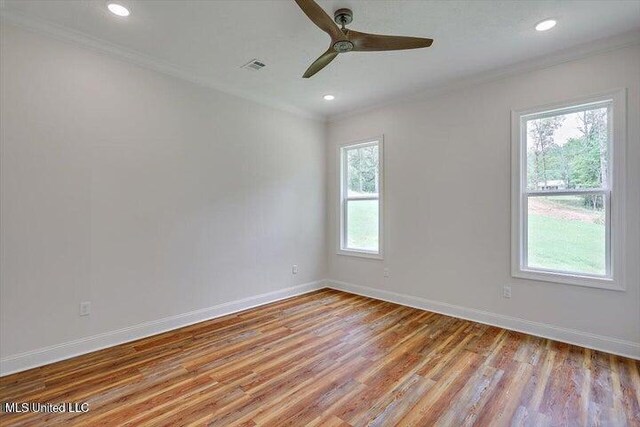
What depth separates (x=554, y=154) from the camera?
323cm

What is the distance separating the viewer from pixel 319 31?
275 centimetres

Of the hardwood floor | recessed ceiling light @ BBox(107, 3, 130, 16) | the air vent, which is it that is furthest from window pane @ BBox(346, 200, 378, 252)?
recessed ceiling light @ BBox(107, 3, 130, 16)

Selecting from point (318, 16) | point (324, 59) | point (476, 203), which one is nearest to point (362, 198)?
point (476, 203)

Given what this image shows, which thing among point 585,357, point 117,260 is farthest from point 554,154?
point 117,260

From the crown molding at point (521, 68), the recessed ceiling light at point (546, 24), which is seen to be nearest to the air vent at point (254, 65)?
the crown molding at point (521, 68)

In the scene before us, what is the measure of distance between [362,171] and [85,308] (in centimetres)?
381

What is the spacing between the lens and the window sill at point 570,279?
2874 mm

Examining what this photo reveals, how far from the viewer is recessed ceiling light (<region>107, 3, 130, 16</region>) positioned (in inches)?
94.7

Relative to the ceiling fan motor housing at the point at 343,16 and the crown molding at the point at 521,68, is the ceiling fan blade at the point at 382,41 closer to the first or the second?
the ceiling fan motor housing at the point at 343,16

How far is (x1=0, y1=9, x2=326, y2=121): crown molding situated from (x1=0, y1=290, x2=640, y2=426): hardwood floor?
280 cm

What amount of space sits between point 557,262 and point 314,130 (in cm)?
365

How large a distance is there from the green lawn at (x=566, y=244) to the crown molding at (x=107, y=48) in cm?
375

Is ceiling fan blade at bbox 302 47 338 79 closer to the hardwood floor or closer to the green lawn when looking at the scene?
the hardwood floor

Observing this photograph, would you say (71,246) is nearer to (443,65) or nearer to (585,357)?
(443,65)
